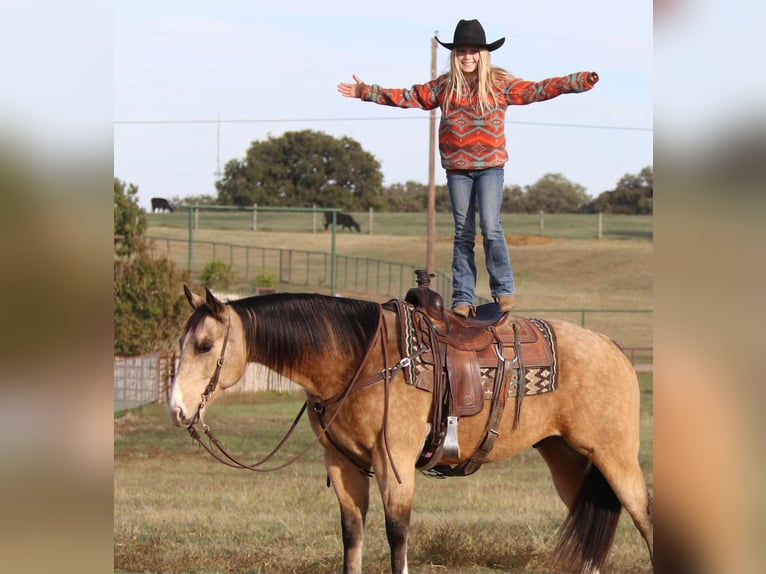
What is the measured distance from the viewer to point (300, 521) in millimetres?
10016

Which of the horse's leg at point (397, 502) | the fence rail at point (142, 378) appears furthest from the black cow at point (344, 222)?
the horse's leg at point (397, 502)

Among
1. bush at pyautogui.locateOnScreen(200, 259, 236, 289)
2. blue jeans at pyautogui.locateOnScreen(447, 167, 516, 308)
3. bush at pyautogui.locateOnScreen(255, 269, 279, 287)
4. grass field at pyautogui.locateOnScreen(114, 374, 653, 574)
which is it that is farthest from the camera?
bush at pyautogui.locateOnScreen(255, 269, 279, 287)

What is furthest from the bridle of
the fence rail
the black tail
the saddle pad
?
the fence rail

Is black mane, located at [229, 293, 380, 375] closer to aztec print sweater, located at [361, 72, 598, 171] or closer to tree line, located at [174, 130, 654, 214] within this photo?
aztec print sweater, located at [361, 72, 598, 171]

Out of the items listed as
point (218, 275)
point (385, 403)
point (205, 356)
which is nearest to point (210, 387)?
point (205, 356)

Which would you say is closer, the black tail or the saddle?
the saddle

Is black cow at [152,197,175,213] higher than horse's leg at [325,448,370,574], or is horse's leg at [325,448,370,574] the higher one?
black cow at [152,197,175,213]

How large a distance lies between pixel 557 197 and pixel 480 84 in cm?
7144

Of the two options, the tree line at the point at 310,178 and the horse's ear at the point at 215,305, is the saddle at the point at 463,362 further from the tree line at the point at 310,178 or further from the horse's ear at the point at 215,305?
the tree line at the point at 310,178

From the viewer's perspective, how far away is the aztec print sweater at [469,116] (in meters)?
5.86

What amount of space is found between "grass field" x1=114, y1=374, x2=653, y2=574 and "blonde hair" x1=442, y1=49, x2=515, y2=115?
3664 mm

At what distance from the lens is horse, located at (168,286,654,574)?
5410 millimetres
